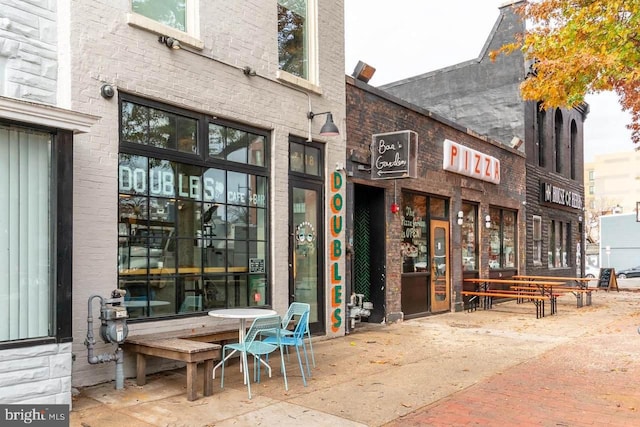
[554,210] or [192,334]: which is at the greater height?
[554,210]

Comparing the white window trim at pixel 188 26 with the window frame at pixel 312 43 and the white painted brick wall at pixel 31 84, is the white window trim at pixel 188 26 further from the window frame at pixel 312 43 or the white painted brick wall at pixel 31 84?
the window frame at pixel 312 43

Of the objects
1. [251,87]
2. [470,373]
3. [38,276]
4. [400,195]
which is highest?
[251,87]

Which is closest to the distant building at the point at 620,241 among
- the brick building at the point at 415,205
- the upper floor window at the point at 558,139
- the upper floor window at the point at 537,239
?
the upper floor window at the point at 558,139

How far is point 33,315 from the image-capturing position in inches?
196

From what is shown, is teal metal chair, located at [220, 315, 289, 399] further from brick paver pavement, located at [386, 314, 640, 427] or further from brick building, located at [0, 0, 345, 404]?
brick paver pavement, located at [386, 314, 640, 427]

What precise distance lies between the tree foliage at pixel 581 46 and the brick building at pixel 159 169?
420 centimetres

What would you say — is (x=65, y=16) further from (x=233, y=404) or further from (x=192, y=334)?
(x=233, y=404)

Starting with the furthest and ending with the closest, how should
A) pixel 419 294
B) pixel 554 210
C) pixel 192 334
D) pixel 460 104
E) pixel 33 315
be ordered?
pixel 554 210 → pixel 460 104 → pixel 419 294 → pixel 192 334 → pixel 33 315

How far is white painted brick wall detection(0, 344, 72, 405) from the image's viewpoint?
469cm

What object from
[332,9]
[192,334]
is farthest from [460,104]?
[192,334]

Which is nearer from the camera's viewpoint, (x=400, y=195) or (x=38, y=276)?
(x=38, y=276)

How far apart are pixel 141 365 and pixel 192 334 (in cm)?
66

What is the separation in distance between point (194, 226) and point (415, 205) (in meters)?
6.20

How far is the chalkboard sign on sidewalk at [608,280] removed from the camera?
2153 cm
